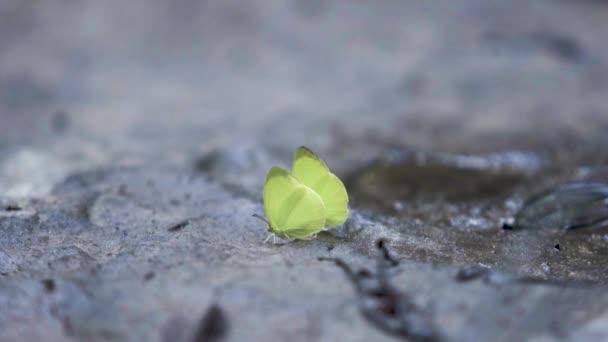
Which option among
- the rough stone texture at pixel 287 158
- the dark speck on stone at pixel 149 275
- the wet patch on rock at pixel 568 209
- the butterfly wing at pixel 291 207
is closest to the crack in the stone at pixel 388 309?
the rough stone texture at pixel 287 158

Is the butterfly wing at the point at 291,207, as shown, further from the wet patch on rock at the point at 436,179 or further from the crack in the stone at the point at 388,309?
the wet patch on rock at the point at 436,179

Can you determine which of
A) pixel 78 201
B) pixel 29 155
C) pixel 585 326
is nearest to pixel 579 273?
pixel 585 326

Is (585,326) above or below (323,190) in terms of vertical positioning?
below

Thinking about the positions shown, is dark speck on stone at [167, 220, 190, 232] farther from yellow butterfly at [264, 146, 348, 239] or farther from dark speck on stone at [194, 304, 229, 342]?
dark speck on stone at [194, 304, 229, 342]

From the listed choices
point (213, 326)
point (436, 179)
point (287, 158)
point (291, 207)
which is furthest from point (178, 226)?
point (436, 179)

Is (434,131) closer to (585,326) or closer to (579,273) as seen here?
(579,273)

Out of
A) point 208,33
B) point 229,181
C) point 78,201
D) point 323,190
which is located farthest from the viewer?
point 208,33

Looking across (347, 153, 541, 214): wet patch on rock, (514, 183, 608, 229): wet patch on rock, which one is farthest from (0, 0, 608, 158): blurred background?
(514, 183, 608, 229): wet patch on rock
